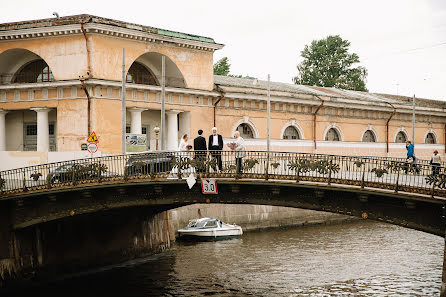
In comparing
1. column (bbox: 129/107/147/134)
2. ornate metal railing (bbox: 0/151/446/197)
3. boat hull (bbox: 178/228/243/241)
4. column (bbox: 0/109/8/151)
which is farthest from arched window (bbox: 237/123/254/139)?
ornate metal railing (bbox: 0/151/446/197)

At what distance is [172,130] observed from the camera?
3152 centimetres

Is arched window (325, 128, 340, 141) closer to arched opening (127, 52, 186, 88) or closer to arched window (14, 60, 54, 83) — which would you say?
arched opening (127, 52, 186, 88)

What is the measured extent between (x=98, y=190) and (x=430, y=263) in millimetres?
13452

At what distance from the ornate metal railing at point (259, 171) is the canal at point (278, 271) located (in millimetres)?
4041

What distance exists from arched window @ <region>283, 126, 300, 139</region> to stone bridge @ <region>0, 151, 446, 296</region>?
13947mm

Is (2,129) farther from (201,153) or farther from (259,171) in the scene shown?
(259,171)

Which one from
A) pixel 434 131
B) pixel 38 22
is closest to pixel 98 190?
pixel 38 22

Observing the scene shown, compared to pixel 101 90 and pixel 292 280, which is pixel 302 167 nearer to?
pixel 292 280

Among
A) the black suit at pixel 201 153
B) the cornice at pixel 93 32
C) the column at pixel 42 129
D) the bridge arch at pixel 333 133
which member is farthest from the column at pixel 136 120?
the bridge arch at pixel 333 133

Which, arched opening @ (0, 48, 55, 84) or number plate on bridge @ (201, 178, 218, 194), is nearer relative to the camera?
number plate on bridge @ (201, 178, 218, 194)

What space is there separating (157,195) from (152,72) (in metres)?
13.6

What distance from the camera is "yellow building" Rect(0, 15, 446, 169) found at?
27.9m

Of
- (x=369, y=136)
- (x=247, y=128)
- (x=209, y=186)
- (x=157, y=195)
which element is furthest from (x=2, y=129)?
(x=369, y=136)

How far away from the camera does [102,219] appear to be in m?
24.1
